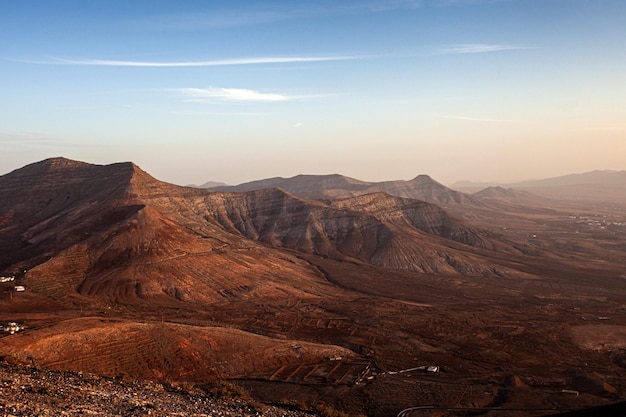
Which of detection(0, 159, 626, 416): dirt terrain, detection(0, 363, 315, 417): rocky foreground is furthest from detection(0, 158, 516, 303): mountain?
detection(0, 363, 315, 417): rocky foreground

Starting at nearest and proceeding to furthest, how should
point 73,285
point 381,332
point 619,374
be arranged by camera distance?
point 619,374 < point 381,332 < point 73,285

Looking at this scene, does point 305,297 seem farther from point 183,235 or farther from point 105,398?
point 105,398

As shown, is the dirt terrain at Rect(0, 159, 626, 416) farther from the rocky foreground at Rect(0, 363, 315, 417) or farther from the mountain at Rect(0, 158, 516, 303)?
the rocky foreground at Rect(0, 363, 315, 417)

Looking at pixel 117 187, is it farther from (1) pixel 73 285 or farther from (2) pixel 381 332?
(2) pixel 381 332

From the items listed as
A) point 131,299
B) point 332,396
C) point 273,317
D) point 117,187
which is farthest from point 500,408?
point 117,187

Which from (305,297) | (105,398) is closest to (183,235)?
(305,297)

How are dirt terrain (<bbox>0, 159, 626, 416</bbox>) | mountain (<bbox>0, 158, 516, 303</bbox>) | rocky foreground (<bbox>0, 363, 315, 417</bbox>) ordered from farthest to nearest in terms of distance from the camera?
mountain (<bbox>0, 158, 516, 303</bbox>), dirt terrain (<bbox>0, 159, 626, 416</bbox>), rocky foreground (<bbox>0, 363, 315, 417</bbox>)
